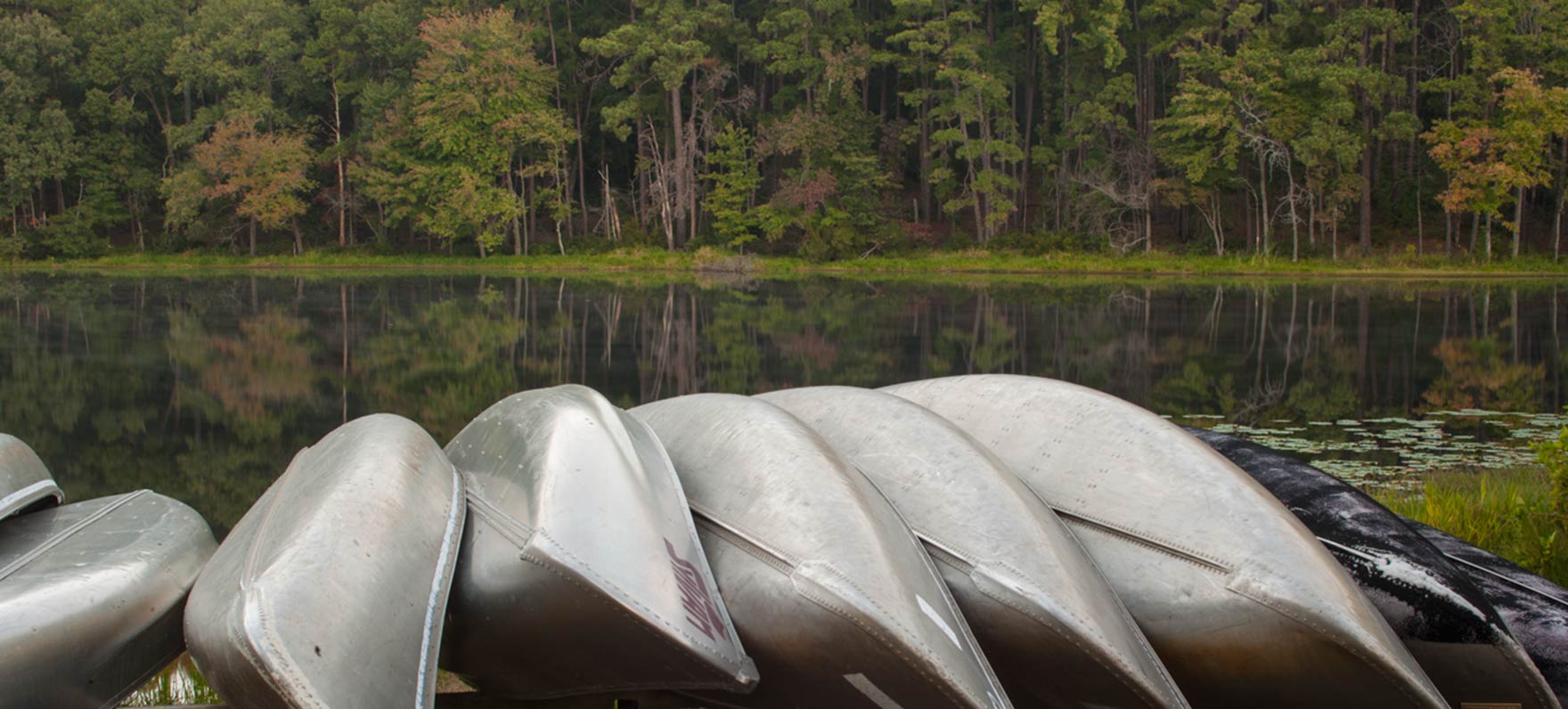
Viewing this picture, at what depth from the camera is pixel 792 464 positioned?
2.34 meters

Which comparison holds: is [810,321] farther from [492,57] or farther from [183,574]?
[492,57]

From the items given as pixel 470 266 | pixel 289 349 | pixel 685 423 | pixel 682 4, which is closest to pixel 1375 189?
pixel 682 4

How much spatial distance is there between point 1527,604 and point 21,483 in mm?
3480

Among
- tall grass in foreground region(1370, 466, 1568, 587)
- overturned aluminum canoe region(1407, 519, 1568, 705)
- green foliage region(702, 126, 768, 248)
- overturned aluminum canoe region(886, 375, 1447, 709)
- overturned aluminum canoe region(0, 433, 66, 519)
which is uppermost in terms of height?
green foliage region(702, 126, 768, 248)

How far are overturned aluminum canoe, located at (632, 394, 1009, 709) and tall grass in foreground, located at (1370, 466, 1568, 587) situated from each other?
255 centimetres

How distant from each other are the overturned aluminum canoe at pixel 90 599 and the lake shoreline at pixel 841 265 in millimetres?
28051

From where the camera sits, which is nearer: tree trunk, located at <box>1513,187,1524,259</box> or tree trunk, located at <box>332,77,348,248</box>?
tree trunk, located at <box>1513,187,1524,259</box>

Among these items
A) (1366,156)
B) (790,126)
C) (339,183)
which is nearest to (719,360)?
(790,126)

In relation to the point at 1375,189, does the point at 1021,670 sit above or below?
below

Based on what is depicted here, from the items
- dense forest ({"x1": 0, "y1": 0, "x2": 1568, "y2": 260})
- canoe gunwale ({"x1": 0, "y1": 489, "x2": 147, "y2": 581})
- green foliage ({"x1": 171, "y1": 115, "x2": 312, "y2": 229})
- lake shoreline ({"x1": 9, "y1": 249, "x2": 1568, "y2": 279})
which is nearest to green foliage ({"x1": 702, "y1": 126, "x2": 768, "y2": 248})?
dense forest ({"x1": 0, "y1": 0, "x2": 1568, "y2": 260})

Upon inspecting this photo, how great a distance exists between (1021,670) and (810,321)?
1442cm

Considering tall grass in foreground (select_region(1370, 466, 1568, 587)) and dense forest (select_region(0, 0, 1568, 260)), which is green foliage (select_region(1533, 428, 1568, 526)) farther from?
dense forest (select_region(0, 0, 1568, 260))

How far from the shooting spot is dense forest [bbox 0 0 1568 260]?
1236 inches

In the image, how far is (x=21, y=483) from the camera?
2645mm
